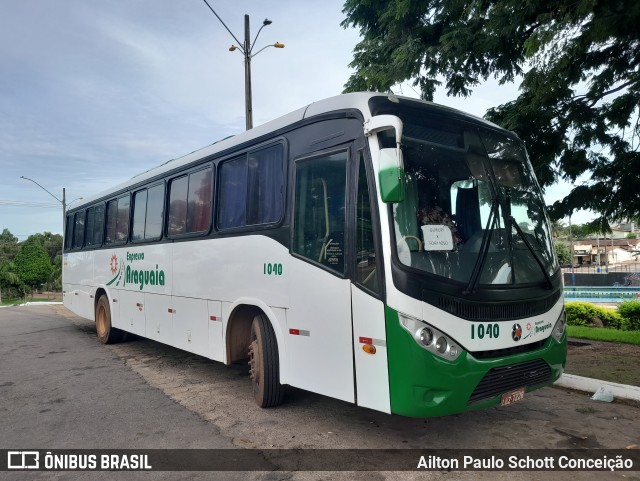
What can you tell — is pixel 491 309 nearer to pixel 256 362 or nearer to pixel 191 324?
pixel 256 362

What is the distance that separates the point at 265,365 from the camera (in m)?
5.52

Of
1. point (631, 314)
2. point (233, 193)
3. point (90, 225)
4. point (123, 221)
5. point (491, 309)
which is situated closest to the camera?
point (491, 309)

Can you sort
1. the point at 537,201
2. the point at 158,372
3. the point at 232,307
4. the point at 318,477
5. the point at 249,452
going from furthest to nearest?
the point at 158,372, the point at 232,307, the point at 537,201, the point at 249,452, the point at 318,477

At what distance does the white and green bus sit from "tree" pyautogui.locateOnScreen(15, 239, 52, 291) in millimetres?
53105

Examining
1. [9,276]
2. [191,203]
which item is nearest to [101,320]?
[191,203]

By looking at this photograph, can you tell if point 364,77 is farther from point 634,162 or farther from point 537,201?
point 537,201

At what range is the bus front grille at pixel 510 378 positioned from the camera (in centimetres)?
416

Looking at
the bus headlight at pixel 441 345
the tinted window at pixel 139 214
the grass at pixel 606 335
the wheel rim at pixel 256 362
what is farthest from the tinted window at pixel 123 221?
the grass at pixel 606 335

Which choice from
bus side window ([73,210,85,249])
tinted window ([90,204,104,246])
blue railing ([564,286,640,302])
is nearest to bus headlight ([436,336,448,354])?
tinted window ([90,204,104,246])

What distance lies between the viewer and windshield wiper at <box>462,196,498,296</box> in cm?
410

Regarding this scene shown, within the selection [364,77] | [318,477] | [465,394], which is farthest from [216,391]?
[364,77]

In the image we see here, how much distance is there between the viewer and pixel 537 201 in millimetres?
5184

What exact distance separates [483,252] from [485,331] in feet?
2.16

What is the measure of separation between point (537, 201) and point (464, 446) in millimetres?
2515
